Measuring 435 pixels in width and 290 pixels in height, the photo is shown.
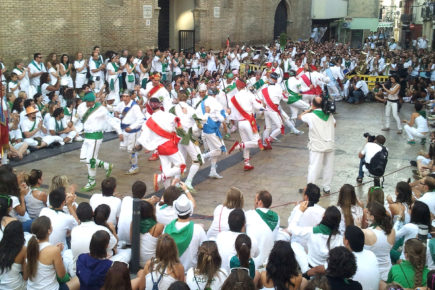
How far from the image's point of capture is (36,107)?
12.1 metres

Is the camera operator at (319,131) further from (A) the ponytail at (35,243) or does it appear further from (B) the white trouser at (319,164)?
(A) the ponytail at (35,243)

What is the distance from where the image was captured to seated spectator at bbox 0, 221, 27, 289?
502cm

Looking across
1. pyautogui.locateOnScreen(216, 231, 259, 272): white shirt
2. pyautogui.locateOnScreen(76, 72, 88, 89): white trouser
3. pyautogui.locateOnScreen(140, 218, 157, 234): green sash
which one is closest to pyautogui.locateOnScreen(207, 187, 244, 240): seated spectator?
pyautogui.locateOnScreen(216, 231, 259, 272): white shirt

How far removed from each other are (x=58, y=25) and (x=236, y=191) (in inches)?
523

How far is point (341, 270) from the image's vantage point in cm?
442

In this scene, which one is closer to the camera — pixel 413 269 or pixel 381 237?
pixel 413 269

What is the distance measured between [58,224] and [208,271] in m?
2.26

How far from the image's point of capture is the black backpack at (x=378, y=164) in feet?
29.2

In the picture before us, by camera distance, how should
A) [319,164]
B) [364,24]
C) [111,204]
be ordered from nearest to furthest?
[111,204], [319,164], [364,24]

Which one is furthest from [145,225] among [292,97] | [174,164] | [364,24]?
[364,24]

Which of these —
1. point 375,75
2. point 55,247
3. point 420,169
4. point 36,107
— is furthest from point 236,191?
point 375,75

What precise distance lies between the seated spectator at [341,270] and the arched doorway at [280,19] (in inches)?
1248

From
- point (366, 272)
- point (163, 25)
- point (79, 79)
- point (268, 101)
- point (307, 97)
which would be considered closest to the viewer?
point (366, 272)

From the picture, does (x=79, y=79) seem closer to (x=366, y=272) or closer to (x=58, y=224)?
(x=58, y=224)
